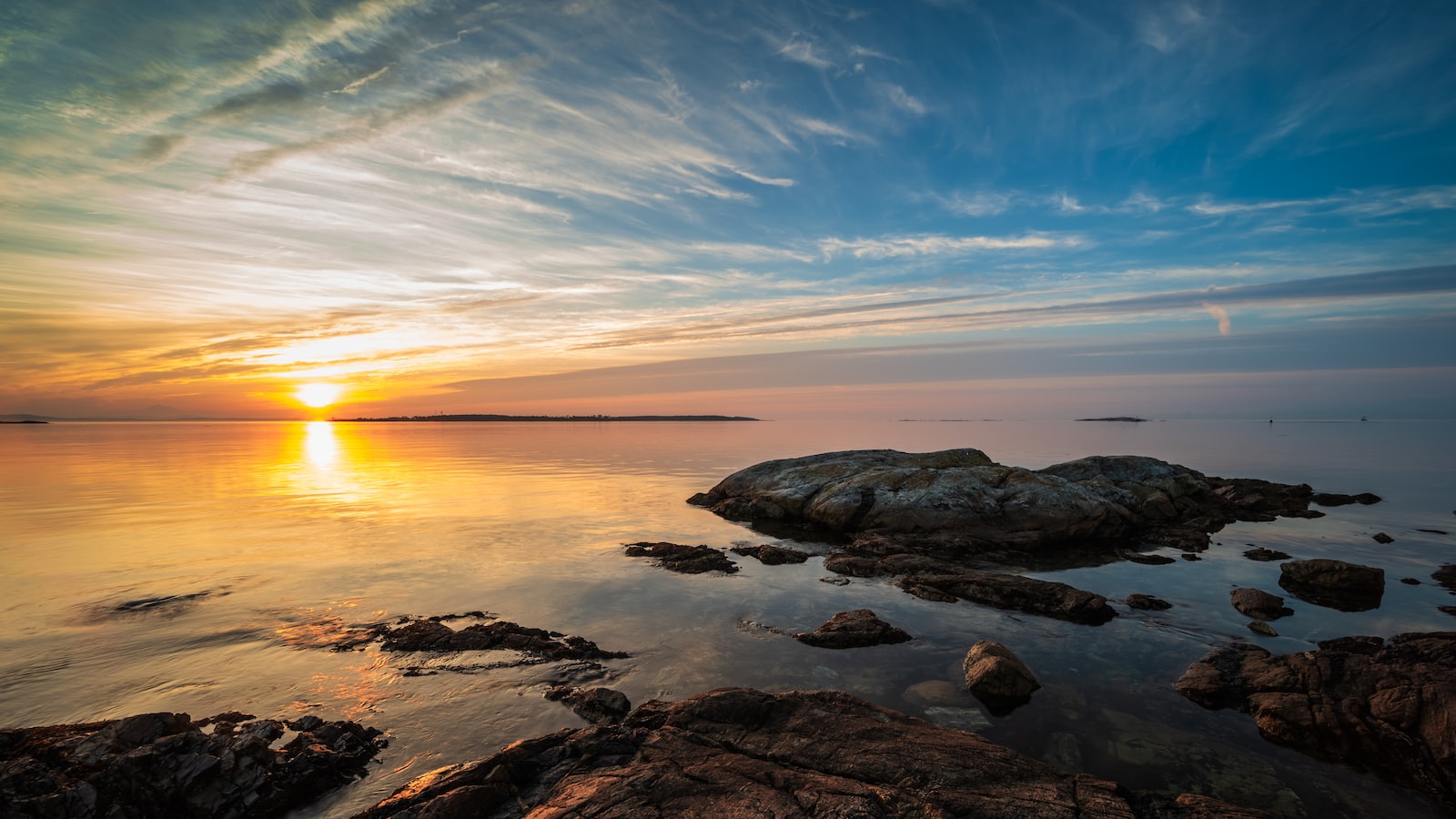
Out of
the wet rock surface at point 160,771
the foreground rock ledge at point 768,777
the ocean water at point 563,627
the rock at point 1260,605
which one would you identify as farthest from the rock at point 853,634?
the rock at point 1260,605

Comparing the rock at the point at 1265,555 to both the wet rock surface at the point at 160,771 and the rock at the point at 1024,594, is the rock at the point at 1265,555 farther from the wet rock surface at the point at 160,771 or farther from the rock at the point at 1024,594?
the wet rock surface at the point at 160,771

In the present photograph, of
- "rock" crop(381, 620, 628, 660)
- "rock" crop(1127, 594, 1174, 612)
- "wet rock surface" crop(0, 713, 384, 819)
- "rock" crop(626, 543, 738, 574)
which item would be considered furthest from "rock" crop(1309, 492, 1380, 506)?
"wet rock surface" crop(0, 713, 384, 819)

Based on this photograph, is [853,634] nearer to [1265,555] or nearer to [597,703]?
[597,703]

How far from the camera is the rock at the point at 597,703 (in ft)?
30.4

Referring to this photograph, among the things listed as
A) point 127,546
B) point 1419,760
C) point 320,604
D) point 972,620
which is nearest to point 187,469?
point 127,546

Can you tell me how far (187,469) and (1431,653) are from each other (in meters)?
70.7

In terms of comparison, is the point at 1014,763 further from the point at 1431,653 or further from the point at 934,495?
the point at 934,495

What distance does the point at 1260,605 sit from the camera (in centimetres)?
1421

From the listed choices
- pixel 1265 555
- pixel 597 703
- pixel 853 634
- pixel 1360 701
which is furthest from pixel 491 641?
pixel 1265 555

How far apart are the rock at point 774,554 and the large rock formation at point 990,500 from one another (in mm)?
4549

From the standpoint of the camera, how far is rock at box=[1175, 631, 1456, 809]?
7859 mm

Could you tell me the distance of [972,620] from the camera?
45.4ft

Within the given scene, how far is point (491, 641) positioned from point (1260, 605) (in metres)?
18.2

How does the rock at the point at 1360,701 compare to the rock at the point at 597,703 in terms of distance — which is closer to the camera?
the rock at the point at 1360,701
